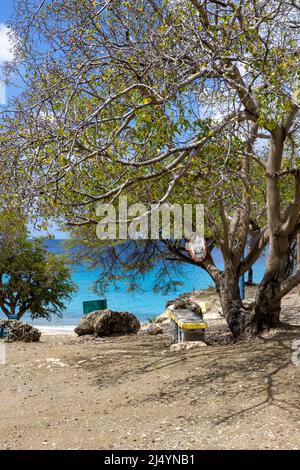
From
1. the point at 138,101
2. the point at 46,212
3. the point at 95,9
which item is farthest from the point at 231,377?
the point at 95,9

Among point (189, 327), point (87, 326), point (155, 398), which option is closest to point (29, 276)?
point (87, 326)

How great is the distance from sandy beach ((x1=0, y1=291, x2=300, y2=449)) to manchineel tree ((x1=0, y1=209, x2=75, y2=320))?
12969 millimetres

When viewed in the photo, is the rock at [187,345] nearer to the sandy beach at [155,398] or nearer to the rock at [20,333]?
the sandy beach at [155,398]

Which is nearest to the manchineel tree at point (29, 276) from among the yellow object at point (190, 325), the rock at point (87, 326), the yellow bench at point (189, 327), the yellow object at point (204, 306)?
the yellow object at point (204, 306)

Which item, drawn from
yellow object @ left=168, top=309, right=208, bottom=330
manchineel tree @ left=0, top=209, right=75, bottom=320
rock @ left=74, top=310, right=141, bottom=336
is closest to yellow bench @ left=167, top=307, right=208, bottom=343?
yellow object @ left=168, top=309, right=208, bottom=330

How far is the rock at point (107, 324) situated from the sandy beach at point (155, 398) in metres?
2.42

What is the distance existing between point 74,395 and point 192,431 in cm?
179

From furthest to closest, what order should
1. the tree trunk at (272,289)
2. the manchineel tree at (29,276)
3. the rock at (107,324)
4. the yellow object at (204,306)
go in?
the manchineel tree at (29,276), the yellow object at (204,306), the rock at (107,324), the tree trunk at (272,289)

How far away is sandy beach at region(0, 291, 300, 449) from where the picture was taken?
A: 4.63 meters

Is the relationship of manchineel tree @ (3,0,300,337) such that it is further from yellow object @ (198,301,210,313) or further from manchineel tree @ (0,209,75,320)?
manchineel tree @ (0,209,75,320)

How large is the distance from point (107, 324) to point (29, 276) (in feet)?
37.7

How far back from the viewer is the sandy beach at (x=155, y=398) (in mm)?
4629

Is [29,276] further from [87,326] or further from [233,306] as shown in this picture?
[233,306]

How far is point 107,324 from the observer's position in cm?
1080
